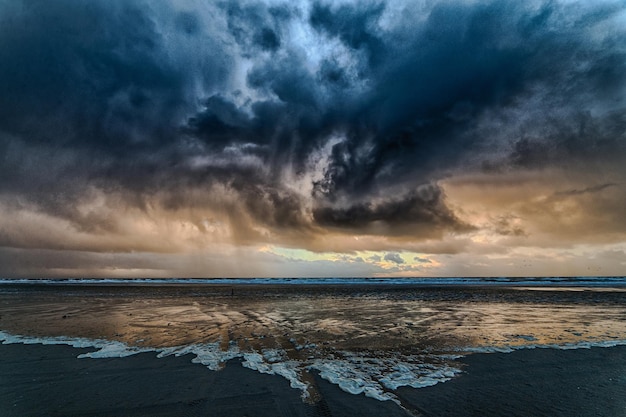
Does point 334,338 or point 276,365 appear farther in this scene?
point 334,338

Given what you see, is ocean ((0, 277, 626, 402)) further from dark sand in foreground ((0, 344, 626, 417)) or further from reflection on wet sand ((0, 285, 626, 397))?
dark sand in foreground ((0, 344, 626, 417))

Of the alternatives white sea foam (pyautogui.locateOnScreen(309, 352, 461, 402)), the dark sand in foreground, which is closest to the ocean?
white sea foam (pyautogui.locateOnScreen(309, 352, 461, 402))

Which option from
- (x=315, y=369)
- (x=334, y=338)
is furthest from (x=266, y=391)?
(x=334, y=338)

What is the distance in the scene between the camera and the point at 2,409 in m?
6.53

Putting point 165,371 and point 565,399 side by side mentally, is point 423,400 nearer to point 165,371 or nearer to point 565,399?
point 565,399

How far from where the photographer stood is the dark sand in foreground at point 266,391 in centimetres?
630

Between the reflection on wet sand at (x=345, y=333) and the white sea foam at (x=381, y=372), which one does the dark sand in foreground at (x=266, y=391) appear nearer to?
the white sea foam at (x=381, y=372)

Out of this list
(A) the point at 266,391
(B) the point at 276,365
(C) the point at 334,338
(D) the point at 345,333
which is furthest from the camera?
(D) the point at 345,333

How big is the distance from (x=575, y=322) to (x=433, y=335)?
29.5ft

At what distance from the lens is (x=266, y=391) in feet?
23.9

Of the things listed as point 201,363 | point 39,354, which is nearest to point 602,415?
point 201,363

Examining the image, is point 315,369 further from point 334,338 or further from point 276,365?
point 334,338

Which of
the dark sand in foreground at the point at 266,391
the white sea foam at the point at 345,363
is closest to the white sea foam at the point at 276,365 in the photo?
the white sea foam at the point at 345,363

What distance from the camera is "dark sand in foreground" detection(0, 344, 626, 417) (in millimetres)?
6297
